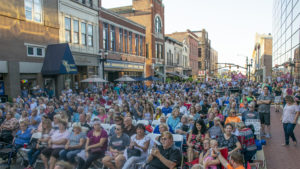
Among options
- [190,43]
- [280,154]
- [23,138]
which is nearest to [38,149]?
[23,138]

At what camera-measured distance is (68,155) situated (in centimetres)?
554

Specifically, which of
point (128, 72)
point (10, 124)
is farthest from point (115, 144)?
point (128, 72)

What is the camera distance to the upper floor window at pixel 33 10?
653 inches

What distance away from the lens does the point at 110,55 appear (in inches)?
1057

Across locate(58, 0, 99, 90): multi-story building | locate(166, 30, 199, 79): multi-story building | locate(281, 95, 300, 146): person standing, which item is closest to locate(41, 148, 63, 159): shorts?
locate(281, 95, 300, 146): person standing

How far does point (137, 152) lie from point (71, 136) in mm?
1804

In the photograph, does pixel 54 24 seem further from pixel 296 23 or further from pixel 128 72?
pixel 296 23

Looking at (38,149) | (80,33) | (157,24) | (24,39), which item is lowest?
(38,149)

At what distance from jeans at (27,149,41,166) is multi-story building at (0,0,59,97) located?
1110 centimetres

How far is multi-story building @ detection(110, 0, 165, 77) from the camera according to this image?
36.4m

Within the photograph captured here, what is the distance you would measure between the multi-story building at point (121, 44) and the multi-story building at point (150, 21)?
5.45 ft

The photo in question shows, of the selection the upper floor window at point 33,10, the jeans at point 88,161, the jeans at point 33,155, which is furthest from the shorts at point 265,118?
the upper floor window at point 33,10

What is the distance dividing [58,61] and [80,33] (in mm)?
5882

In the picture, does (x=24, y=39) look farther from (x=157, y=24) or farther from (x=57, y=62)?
(x=157, y=24)
